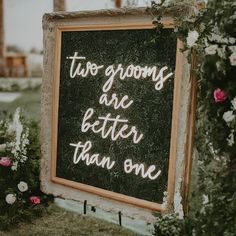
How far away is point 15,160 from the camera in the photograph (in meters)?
4.36

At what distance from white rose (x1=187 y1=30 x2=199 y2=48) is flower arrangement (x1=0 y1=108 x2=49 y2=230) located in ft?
7.08

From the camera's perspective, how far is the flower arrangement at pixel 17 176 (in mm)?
4301

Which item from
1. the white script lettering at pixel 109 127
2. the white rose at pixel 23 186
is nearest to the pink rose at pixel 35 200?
the white rose at pixel 23 186

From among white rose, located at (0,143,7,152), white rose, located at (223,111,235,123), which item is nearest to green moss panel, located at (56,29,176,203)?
white rose, located at (223,111,235,123)

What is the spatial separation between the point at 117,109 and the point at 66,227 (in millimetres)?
1510

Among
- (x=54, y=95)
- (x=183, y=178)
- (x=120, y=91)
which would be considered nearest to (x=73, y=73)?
(x=54, y=95)

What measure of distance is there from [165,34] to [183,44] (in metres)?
0.22

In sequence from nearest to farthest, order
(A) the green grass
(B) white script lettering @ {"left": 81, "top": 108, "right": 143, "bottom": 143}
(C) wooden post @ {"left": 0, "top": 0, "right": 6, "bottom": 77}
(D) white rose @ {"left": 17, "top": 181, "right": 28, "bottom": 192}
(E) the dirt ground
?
(B) white script lettering @ {"left": 81, "top": 108, "right": 143, "bottom": 143}
(E) the dirt ground
(D) white rose @ {"left": 17, "top": 181, "right": 28, "bottom": 192}
(A) the green grass
(C) wooden post @ {"left": 0, "top": 0, "right": 6, "bottom": 77}

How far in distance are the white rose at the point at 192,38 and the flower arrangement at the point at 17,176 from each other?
2.16 m

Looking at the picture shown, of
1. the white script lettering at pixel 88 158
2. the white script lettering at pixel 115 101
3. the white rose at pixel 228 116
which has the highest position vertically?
the white rose at pixel 228 116

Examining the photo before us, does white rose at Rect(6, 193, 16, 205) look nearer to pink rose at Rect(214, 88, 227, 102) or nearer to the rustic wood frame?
the rustic wood frame

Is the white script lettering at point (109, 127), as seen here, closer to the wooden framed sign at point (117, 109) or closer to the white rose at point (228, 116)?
the wooden framed sign at point (117, 109)

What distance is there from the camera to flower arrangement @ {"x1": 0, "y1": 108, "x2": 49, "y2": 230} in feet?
14.1

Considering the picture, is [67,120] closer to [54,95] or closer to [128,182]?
[54,95]
